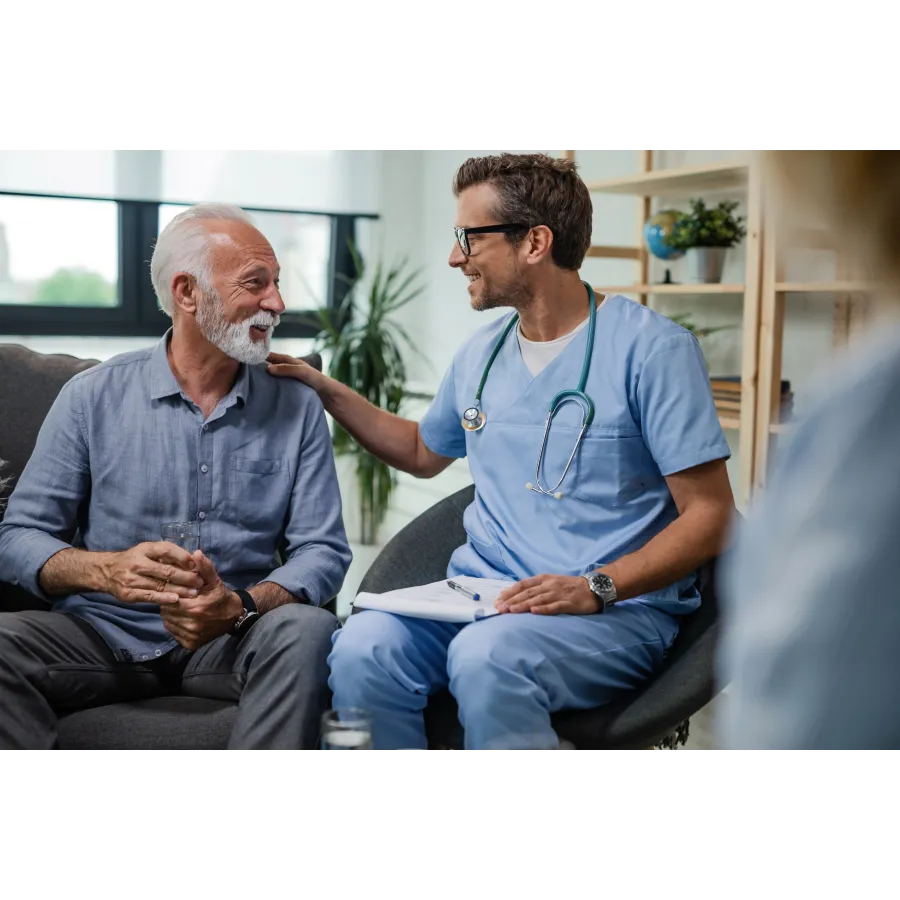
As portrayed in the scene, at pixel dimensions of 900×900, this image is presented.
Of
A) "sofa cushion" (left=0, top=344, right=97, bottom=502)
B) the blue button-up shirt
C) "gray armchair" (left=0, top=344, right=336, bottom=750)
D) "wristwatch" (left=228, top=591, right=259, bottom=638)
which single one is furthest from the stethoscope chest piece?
"sofa cushion" (left=0, top=344, right=97, bottom=502)

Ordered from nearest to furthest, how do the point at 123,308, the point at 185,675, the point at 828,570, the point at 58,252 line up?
the point at 828,570 → the point at 185,675 → the point at 58,252 → the point at 123,308

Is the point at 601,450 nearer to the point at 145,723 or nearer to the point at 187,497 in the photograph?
the point at 187,497

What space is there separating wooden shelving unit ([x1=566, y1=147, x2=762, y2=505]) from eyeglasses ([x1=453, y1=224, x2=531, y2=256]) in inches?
42.2

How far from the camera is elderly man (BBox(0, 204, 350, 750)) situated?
1.64 m

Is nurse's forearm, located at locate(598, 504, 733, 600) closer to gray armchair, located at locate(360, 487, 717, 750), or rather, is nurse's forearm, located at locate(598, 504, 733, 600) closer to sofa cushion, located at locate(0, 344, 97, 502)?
gray armchair, located at locate(360, 487, 717, 750)

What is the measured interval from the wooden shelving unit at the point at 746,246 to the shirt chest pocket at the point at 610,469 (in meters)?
1.05

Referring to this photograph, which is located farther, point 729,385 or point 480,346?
point 729,385

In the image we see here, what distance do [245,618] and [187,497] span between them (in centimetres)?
26

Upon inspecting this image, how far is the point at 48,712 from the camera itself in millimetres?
1567

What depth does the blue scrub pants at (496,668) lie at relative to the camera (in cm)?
152

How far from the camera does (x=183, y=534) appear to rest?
1590mm

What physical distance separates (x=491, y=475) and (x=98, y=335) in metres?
2.93

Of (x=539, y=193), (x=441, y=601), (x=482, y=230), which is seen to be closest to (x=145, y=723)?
(x=441, y=601)
